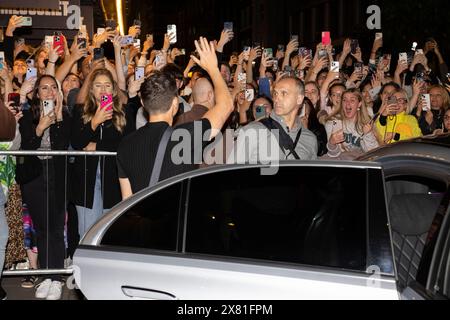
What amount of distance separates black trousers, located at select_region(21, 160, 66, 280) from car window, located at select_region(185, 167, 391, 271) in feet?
11.7

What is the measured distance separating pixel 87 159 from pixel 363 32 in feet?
74.0

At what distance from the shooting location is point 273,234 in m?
3.37

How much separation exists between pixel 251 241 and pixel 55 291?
3.65 m

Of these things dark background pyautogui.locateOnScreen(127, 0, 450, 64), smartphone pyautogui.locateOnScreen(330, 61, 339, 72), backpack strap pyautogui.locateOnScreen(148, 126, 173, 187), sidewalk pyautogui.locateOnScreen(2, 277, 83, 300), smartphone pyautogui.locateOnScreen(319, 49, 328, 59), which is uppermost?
dark background pyautogui.locateOnScreen(127, 0, 450, 64)

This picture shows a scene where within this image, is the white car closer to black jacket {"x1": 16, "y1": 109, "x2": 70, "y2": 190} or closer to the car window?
the car window

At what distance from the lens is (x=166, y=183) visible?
3672mm

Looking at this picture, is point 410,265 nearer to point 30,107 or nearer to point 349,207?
point 349,207

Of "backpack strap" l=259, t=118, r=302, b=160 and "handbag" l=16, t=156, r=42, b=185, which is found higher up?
"backpack strap" l=259, t=118, r=302, b=160

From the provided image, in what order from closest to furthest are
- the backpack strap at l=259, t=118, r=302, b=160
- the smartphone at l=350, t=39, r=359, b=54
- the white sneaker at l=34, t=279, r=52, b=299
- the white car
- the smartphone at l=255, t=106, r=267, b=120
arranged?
1. the white car
2. the backpack strap at l=259, t=118, r=302, b=160
3. the white sneaker at l=34, t=279, r=52, b=299
4. the smartphone at l=255, t=106, r=267, b=120
5. the smartphone at l=350, t=39, r=359, b=54

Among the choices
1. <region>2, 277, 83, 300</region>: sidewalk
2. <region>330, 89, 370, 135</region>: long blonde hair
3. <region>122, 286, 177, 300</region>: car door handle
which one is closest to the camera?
<region>122, 286, 177, 300</region>: car door handle

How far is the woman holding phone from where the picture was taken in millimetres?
6828

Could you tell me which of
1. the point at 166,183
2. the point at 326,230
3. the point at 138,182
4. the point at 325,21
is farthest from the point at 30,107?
the point at 325,21

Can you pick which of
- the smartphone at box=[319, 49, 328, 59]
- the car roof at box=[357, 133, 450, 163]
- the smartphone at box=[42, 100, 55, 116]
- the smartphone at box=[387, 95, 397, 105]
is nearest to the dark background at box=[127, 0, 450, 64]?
the smartphone at box=[319, 49, 328, 59]

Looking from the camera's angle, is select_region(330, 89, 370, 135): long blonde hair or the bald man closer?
the bald man
